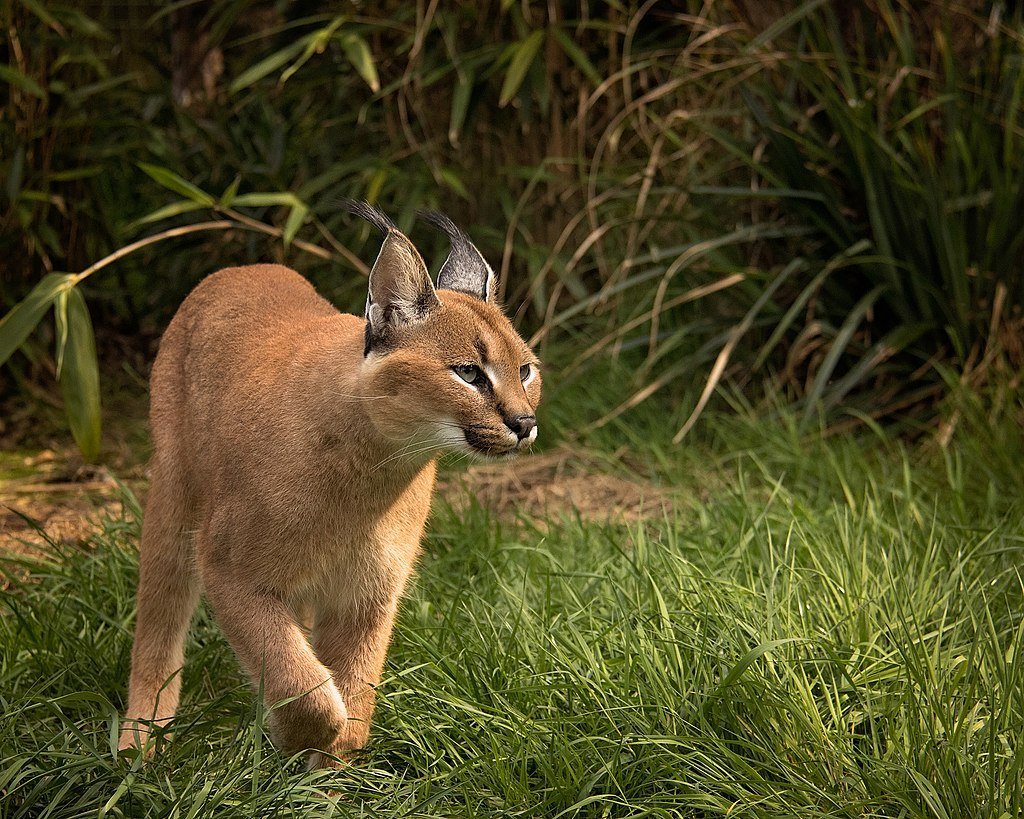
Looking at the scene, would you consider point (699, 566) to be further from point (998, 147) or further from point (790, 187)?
point (998, 147)

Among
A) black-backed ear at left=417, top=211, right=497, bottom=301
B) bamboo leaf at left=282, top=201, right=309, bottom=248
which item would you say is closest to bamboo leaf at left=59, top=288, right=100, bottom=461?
bamboo leaf at left=282, top=201, right=309, bottom=248

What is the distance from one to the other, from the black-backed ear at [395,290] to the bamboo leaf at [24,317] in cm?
154

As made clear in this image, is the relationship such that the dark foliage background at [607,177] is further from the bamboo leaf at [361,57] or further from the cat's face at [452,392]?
the cat's face at [452,392]

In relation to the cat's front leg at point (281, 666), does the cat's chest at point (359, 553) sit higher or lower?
higher

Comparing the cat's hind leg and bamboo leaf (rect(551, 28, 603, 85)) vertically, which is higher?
bamboo leaf (rect(551, 28, 603, 85))

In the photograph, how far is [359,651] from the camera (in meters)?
2.85

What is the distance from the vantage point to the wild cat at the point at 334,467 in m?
2.62

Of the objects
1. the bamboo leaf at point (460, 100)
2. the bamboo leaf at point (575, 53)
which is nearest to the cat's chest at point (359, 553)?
the bamboo leaf at point (460, 100)

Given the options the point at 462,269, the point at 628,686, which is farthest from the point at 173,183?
the point at 628,686

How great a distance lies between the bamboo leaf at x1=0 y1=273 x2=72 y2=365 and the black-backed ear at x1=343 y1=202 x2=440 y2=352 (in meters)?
1.54

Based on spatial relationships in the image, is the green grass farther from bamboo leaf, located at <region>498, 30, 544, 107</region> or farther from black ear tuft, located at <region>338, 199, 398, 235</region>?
bamboo leaf, located at <region>498, 30, 544, 107</region>

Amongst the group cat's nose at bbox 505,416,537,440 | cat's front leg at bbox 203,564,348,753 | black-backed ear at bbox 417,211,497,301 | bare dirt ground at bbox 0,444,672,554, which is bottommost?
bare dirt ground at bbox 0,444,672,554

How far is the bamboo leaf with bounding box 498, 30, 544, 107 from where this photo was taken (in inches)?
209

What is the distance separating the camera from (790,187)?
509cm
